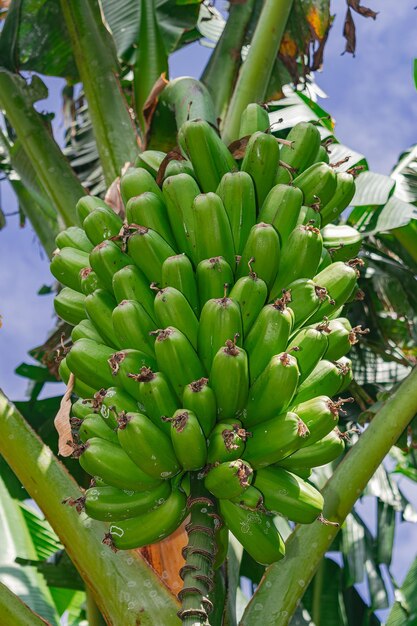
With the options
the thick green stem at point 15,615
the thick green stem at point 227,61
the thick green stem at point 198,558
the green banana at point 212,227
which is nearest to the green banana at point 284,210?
the green banana at point 212,227

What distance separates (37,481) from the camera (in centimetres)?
155

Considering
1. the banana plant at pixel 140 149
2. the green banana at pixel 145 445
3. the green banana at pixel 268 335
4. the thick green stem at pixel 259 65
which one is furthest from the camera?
the thick green stem at pixel 259 65

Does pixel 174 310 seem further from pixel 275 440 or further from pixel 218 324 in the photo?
pixel 275 440

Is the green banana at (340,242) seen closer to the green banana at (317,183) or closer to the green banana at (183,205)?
the green banana at (317,183)

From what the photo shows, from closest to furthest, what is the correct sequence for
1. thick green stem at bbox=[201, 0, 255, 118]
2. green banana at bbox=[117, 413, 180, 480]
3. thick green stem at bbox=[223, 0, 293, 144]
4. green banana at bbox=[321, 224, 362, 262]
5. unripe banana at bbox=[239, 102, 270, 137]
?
1. green banana at bbox=[117, 413, 180, 480]
2. green banana at bbox=[321, 224, 362, 262]
3. unripe banana at bbox=[239, 102, 270, 137]
4. thick green stem at bbox=[223, 0, 293, 144]
5. thick green stem at bbox=[201, 0, 255, 118]

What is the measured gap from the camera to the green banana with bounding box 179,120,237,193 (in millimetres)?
1520

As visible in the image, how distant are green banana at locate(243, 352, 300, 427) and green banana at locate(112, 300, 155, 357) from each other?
0.21m

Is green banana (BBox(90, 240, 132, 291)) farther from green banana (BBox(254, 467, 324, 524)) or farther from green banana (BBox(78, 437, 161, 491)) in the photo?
green banana (BBox(254, 467, 324, 524))

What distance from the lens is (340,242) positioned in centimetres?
159

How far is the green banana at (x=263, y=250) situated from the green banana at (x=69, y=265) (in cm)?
39

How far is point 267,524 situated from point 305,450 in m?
0.15

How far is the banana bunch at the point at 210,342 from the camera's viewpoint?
45.4 inches

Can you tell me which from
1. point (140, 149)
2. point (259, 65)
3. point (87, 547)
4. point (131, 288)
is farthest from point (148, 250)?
point (259, 65)

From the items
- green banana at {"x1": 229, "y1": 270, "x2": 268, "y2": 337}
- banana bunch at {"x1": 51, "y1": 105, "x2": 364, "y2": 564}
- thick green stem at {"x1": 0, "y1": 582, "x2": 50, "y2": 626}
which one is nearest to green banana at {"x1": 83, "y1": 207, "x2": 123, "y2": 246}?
banana bunch at {"x1": 51, "y1": 105, "x2": 364, "y2": 564}
